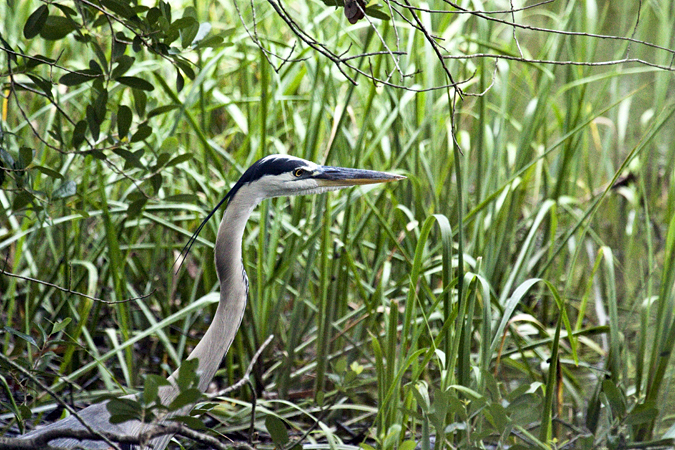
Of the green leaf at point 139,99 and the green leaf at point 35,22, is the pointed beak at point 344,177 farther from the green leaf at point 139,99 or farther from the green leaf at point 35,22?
the green leaf at point 35,22

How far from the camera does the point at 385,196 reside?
2082mm

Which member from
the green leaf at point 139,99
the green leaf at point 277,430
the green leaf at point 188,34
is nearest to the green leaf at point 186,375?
the green leaf at point 277,430

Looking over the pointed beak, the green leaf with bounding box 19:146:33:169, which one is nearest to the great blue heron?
the pointed beak

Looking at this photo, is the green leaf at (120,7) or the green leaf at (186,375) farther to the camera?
the green leaf at (120,7)

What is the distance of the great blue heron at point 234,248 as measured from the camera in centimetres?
122

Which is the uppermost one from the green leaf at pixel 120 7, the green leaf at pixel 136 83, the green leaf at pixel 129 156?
the green leaf at pixel 120 7

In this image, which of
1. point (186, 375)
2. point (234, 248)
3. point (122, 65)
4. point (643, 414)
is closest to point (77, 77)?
point (122, 65)

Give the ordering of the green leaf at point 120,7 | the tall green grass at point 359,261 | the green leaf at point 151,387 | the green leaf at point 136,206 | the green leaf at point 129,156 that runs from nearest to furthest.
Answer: the green leaf at point 151,387 → the green leaf at point 120,7 → the green leaf at point 129,156 → the green leaf at point 136,206 → the tall green grass at point 359,261

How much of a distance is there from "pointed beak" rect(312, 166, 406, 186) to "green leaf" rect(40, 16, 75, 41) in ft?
1.73

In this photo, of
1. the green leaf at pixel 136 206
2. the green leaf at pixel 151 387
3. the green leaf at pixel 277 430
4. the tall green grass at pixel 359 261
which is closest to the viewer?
the green leaf at pixel 151 387

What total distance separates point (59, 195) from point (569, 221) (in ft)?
5.77

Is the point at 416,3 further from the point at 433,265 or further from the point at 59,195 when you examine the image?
the point at 59,195

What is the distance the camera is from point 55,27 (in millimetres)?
1257

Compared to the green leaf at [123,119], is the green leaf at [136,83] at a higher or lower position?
higher
